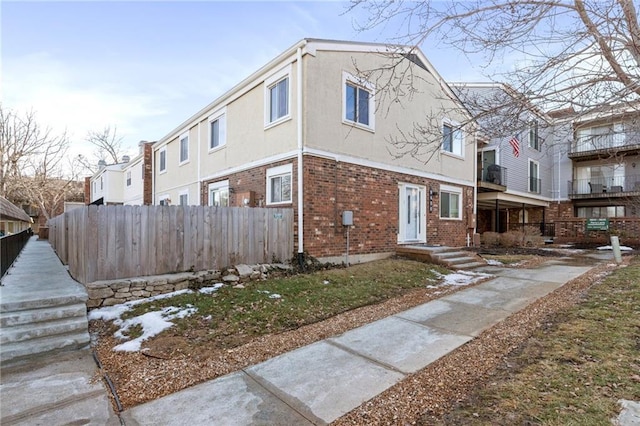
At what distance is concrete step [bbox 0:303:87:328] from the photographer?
13.8 ft

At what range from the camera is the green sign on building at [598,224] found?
17625 mm

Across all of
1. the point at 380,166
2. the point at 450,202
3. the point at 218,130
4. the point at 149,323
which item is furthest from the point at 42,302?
the point at 450,202

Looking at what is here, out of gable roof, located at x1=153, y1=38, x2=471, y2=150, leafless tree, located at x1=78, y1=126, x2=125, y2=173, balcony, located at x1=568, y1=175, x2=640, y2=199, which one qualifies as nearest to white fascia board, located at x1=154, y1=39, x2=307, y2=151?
gable roof, located at x1=153, y1=38, x2=471, y2=150

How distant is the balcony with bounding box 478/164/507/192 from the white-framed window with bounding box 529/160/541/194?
167 inches

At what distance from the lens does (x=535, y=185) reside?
22609 millimetres

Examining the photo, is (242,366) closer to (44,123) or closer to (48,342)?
(48,342)

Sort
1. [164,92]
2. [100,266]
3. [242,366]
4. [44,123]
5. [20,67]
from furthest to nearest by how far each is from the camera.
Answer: [44,123] → [164,92] → [20,67] → [100,266] → [242,366]

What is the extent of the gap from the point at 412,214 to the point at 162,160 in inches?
559

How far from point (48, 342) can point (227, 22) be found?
27.7 ft

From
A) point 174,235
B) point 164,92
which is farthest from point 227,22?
point 164,92

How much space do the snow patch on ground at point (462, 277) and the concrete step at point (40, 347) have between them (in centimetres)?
721

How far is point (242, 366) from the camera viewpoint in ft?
11.9

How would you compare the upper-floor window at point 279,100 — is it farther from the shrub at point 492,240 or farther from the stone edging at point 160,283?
the shrub at point 492,240

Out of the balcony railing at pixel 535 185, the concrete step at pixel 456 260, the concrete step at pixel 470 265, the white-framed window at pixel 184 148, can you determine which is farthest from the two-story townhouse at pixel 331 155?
the balcony railing at pixel 535 185
